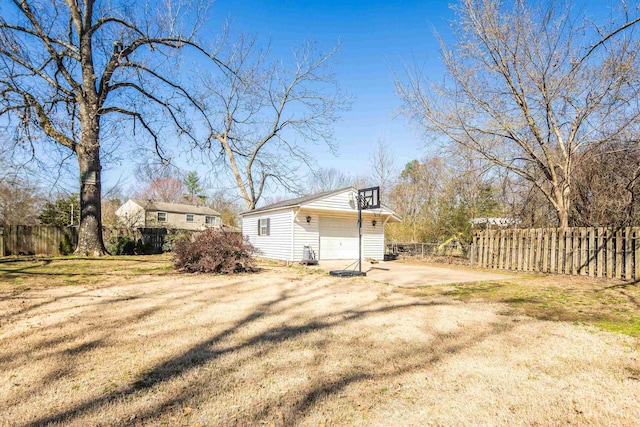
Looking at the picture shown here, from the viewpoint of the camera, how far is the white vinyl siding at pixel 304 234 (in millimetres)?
13625

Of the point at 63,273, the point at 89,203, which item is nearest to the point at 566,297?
the point at 63,273

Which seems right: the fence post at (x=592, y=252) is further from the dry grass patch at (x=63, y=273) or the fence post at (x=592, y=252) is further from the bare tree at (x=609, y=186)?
the dry grass patch at (x=63, y=273)

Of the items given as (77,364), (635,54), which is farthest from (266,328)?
(635,54)

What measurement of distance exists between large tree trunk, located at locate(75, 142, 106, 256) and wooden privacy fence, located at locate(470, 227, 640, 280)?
13770 millimetres

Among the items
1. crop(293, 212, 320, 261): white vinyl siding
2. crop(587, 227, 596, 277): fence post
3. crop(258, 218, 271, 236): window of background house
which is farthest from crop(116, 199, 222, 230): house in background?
crop(587, 227, 596, 277): fence post

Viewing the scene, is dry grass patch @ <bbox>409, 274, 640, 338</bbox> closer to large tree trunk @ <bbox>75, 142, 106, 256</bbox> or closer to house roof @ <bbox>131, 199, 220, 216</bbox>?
large tree trunk @ <bbox>75, 142, 106, 256</bbox>

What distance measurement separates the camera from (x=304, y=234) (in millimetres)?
13836

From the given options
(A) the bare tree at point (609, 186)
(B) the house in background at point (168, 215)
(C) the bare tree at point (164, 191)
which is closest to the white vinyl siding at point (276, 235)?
(A) the bare tree at point (609, 186)

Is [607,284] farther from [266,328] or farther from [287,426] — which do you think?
[287,426]

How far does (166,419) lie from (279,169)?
2060 cm

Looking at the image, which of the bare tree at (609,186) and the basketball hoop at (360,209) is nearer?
the basketball hoop at (360,209)

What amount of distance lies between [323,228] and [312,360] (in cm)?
1122

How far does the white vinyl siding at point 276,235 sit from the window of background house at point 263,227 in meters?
0.14

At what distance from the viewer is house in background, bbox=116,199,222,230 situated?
31.3m
